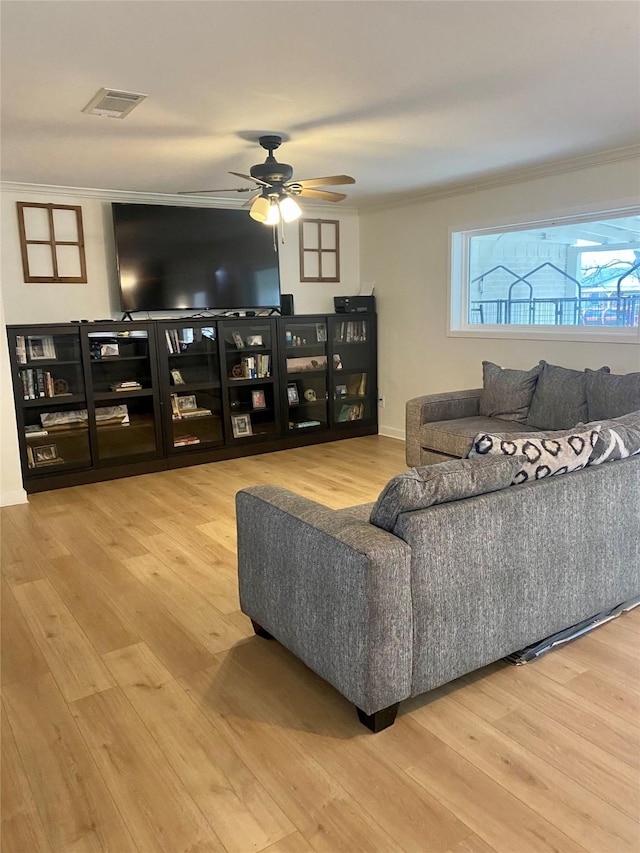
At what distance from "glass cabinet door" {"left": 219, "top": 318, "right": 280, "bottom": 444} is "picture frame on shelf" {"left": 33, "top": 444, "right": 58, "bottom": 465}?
57.4 inches

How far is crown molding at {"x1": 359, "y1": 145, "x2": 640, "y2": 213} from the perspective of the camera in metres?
4.27

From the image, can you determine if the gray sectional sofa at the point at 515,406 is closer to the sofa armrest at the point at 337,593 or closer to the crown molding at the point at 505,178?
the crown molding at the point at 505,178

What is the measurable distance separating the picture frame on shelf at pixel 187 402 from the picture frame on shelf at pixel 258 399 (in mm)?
557

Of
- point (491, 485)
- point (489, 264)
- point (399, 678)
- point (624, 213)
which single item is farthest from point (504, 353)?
point (399, 678)

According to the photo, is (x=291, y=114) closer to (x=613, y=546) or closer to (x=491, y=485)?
(x=491, y=485)

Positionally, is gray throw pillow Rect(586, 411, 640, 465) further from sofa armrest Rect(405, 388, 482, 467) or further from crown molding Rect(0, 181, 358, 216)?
crown molding Rect(0, 181, 358, 216)

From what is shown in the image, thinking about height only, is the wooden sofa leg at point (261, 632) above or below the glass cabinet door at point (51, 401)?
below

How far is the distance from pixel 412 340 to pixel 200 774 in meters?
4.83

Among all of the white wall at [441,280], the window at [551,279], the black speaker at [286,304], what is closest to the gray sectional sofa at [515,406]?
the white wall at [441,280]

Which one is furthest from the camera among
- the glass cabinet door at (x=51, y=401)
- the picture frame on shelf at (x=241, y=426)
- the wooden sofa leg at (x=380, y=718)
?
the picture frame on shelf at (x=241, y=426)

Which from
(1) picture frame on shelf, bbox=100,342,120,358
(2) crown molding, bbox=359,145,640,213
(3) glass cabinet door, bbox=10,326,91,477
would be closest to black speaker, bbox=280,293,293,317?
→ (2) crown molding, bbox=359,145,640,213

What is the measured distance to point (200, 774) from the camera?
1889mm

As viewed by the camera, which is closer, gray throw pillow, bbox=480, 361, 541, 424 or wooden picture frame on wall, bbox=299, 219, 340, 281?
gray throw pillow, bbox=480, 361, 541, 424

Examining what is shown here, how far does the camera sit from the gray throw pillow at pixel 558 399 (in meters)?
4.24
